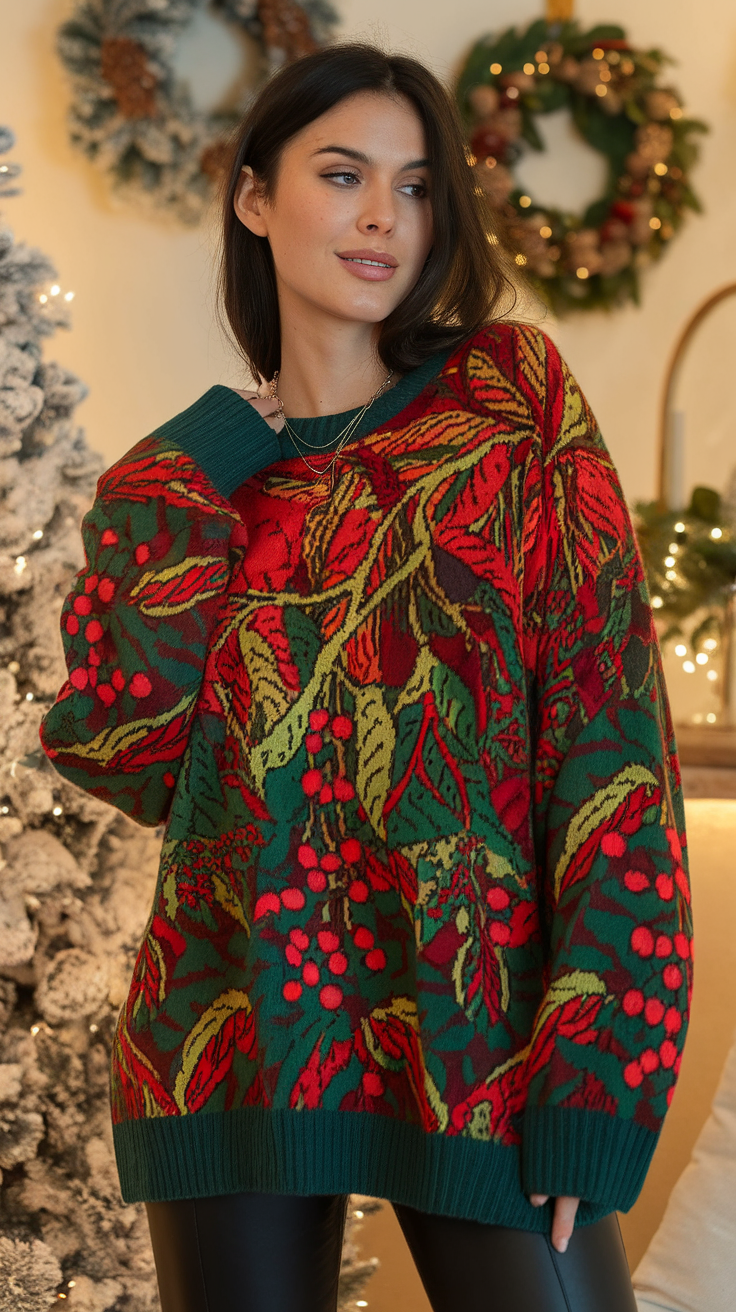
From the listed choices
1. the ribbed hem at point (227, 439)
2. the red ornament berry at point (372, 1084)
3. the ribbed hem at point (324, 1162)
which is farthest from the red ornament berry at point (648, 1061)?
the ribbed hem at point (227, 439)

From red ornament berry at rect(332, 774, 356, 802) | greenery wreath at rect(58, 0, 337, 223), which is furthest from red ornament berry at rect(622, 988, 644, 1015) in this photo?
greenery wreath at rect(58, 0, 337, 223)

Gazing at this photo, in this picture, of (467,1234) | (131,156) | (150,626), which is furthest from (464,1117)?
(131,156)

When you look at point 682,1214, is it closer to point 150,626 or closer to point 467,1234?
point 467,1234

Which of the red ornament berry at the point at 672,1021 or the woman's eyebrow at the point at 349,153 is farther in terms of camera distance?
the woman's eyebrow at the point at 349,153

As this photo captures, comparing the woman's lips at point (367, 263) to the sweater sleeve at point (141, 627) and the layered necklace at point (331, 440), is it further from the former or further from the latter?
the sweater sleeve at point (141, 627)

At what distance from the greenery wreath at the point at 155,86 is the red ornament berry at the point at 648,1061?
2194mm

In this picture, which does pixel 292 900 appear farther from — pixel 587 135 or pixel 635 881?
pixel 587 135

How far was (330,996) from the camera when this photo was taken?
3.19ft

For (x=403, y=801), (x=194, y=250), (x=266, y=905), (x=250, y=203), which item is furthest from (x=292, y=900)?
(x=194, y=250)

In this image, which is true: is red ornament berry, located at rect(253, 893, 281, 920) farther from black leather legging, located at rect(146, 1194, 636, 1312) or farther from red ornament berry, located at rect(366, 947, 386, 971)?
black leather legging, located at rect(146, 1194, 636, 1312)

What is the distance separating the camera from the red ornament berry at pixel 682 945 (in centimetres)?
88

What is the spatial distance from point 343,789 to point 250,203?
0.60 metres

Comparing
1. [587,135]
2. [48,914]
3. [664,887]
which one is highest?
[587,135]

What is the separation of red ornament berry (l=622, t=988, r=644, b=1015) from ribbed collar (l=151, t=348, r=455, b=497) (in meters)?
0.52
